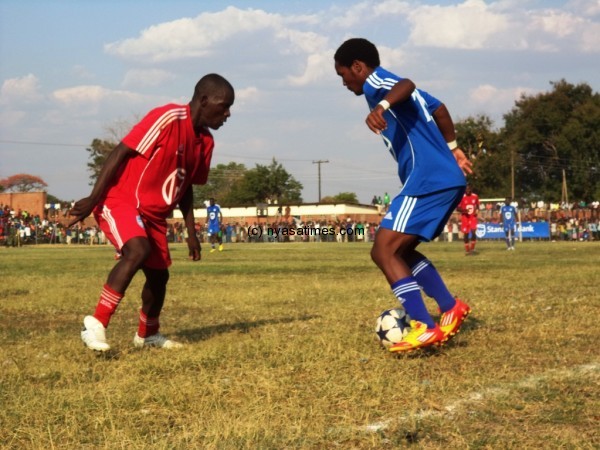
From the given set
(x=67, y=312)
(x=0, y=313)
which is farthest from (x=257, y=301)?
(x=0, y=313)

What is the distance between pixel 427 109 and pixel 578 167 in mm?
68804

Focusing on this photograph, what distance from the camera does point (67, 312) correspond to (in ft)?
29.8

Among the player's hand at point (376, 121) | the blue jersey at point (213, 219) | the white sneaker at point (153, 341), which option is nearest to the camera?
the player's hand at point (376, 121)

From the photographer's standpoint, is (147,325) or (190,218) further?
(190,218)

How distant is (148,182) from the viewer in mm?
5922

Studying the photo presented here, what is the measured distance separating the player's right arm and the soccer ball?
2199 mm

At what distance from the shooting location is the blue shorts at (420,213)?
561 centimetres

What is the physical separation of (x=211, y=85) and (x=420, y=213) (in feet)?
6.03

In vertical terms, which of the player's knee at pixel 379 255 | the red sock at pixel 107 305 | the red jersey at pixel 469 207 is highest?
the red jersey at pixel 469 207

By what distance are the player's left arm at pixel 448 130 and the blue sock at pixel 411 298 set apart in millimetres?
950

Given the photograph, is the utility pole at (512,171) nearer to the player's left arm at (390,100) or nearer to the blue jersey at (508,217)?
the blue jersey at (508,217)

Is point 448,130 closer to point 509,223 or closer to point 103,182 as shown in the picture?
point 103,182

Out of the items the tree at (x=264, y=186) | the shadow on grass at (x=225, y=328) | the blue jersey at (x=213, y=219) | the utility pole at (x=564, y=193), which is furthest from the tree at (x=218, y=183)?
the shadow on grass at (x=225, y=328)

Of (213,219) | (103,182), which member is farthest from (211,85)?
(213,219)
